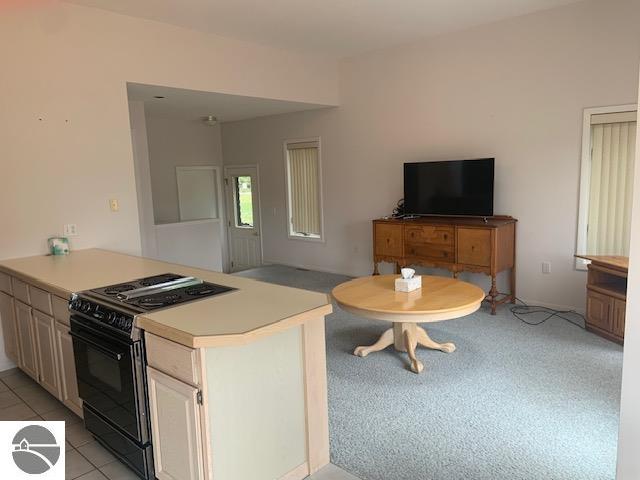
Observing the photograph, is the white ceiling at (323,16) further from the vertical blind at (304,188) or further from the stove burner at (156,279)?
the stove burner at (156,279)

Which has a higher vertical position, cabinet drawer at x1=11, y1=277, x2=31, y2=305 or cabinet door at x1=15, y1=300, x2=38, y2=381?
cabinet drawer at x1=11, y1=277, x2=31, y2=305

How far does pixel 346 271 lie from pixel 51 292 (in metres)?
4.40

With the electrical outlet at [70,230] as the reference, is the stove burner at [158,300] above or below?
below

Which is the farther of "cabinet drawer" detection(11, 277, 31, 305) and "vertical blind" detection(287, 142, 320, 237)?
"vertical blind" detection(287, 142, 320, 237)

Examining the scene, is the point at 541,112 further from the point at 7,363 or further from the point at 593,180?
the point at 7,363

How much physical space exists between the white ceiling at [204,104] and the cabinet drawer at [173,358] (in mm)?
3106

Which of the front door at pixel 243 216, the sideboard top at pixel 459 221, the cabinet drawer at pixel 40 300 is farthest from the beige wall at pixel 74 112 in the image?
the front door at pixel 243 216

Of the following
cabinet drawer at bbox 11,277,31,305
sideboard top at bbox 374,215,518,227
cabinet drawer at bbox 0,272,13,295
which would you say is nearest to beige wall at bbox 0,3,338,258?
cabinet drawer at bbox 0,272,13,295

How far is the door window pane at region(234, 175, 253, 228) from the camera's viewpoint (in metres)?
8.01

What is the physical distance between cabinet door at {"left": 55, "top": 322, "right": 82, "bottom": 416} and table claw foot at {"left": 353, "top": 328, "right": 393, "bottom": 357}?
1984mm

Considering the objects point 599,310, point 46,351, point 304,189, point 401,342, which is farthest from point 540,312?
point 46,351

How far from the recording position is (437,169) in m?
5.30

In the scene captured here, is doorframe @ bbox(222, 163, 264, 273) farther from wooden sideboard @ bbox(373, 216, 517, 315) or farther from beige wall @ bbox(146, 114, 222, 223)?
wooden sideboard @ bbox(373, 216, 517, 315)

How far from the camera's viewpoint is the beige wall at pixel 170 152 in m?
7.27
